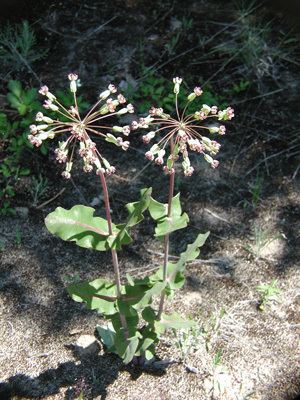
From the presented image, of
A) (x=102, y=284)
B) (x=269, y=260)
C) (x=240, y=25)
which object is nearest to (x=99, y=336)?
(x=102, y=284)

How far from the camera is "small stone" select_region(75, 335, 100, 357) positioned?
3.03 metres

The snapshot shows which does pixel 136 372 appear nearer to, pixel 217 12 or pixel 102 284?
pixel 102 284

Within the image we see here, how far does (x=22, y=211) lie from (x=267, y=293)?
1488 mm

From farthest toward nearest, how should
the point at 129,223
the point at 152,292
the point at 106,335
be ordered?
the point at 106,335, the point at 152,292, the point at 129,223

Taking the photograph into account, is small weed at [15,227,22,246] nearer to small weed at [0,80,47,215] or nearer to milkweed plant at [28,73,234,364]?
small weed at [0,80,47,215]

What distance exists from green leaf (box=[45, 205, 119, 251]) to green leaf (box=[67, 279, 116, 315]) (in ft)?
0.84

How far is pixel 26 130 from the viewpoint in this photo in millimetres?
3826

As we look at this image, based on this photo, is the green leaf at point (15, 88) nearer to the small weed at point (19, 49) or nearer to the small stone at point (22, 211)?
the small weed at point (19, 49)

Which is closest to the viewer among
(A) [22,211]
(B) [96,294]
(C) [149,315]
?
(B) [96,294]

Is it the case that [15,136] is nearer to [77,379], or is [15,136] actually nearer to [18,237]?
[18,237]

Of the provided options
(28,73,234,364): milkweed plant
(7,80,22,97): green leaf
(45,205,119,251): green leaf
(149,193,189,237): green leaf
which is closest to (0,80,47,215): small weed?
(7,80,22,97): green leaf

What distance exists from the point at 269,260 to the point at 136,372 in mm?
991

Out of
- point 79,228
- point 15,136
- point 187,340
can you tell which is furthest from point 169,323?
point 15,136

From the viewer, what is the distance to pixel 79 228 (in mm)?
2316
